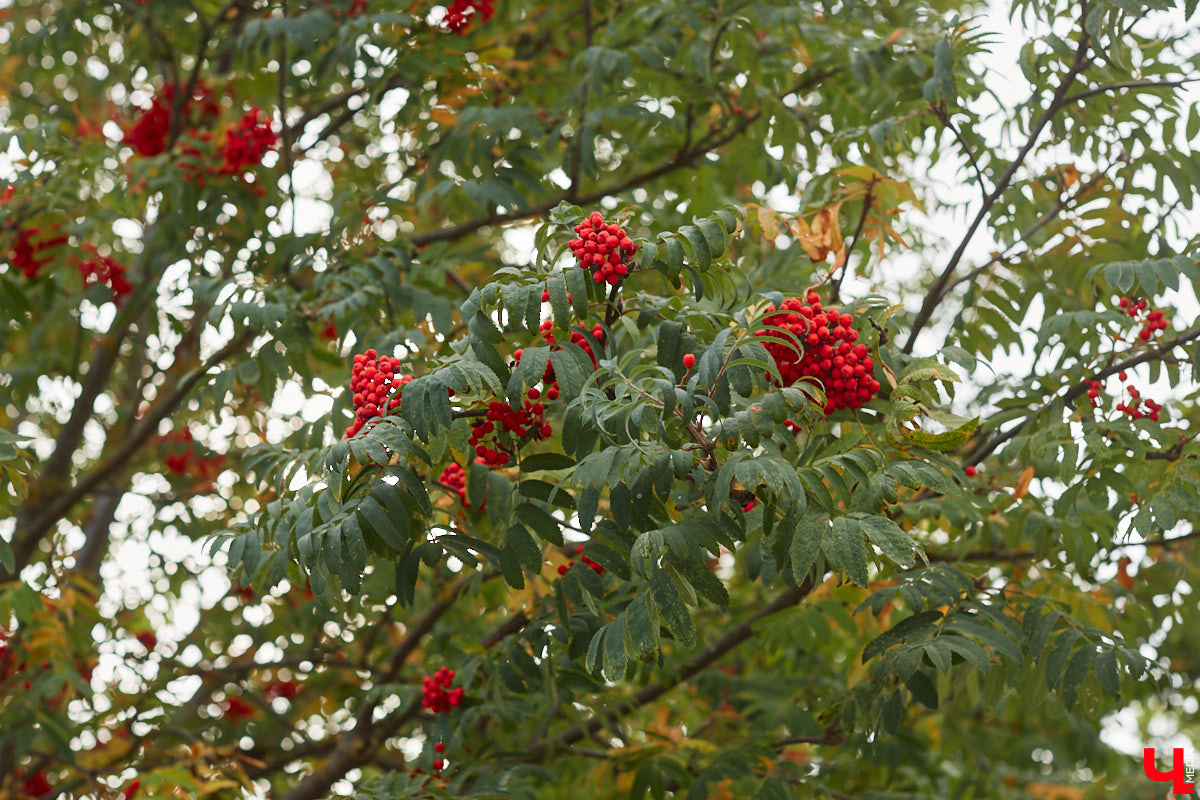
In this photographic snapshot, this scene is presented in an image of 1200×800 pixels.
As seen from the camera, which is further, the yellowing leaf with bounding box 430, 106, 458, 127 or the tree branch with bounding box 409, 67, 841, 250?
the tree branch with bounding box 409, 67, 841, 250

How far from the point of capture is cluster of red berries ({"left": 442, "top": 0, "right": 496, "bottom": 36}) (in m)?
4.39

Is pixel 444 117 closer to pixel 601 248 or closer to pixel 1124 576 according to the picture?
pixel 601 248

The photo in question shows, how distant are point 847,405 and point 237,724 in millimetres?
3994

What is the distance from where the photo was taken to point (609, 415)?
227 centimetres

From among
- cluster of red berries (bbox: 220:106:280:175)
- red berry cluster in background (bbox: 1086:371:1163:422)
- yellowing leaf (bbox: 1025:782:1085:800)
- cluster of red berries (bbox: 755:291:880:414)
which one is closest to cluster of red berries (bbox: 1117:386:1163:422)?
red berry cluster in background (bbox: 1086:371:1163:422)

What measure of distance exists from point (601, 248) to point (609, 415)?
475 millimetres

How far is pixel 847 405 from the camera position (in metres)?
2.64

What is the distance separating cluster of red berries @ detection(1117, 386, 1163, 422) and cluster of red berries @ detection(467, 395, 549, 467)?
1892 mm

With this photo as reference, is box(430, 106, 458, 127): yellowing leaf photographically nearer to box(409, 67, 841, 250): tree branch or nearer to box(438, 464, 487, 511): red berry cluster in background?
box(409, 67, 841, 250): tree branch

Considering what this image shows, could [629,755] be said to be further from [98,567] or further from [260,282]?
[98,567]

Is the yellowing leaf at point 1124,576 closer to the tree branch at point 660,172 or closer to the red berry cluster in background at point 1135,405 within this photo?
the red berry cluster in background at point 1135,405

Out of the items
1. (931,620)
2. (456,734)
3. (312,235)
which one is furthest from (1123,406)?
(312,235)

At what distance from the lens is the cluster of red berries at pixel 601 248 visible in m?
2.51

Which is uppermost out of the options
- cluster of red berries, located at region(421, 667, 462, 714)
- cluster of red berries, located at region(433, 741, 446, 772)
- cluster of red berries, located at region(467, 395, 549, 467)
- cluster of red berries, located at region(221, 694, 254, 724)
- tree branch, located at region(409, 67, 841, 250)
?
tree branch, located at region(409, 67, 841, 250)
